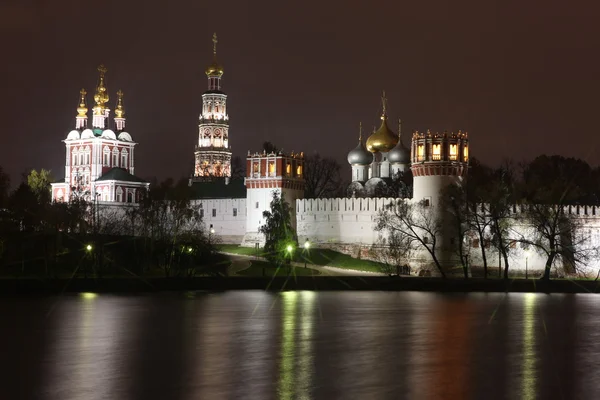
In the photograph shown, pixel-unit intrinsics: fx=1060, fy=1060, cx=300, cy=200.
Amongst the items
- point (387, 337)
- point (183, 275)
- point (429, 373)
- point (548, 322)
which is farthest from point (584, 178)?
point (429, 373)

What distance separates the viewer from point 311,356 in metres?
22.7

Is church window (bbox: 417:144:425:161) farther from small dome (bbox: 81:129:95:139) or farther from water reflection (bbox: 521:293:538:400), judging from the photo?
small dome (bbox: 81:129:95:139)

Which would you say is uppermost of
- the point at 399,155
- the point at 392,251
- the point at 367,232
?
the point at 399,155

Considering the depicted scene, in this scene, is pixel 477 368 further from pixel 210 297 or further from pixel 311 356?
pixel 210 297

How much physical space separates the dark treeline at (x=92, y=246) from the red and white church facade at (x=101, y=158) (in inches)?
1132

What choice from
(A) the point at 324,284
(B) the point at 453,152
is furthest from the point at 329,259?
(A) the point at 324,284

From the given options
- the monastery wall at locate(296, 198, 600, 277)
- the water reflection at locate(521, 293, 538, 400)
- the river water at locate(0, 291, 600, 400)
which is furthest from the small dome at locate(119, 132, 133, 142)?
the water reflection at locate(521, 293, 538, 400)

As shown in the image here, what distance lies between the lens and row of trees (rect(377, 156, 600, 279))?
57.9m

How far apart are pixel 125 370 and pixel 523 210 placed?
43274mm

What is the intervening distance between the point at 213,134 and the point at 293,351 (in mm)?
77576

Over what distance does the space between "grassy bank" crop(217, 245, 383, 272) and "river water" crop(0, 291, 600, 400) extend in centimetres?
2559

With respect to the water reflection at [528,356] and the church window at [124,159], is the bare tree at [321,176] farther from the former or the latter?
the water reflection at [528,356]

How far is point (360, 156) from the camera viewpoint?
3344 inches

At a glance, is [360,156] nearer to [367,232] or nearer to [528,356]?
[367,232]
